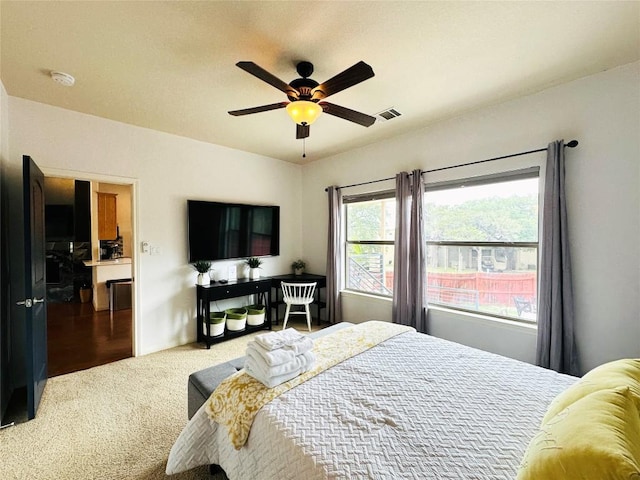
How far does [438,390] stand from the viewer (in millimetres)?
1453

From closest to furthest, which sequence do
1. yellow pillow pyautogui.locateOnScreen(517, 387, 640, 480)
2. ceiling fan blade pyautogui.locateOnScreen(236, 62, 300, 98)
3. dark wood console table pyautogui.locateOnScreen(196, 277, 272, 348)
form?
1. yellow pillow pyautogui.locateOnScreen(517, 387, 640, 480)
2. ceiling fan blade pyautogui.locateOnScreen(236, 62, 300, 98)
3. dark wood console table pyautogui.locateOnScreen(196, 277, 272, 348)

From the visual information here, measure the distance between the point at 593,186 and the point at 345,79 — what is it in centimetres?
217

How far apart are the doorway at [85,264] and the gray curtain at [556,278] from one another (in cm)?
473

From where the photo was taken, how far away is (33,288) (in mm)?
2186

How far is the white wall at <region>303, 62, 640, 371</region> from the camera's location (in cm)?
213

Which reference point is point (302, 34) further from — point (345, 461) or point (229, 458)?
point (229, 458)

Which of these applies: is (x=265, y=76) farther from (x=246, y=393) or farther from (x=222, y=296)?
(x=222, y=296)

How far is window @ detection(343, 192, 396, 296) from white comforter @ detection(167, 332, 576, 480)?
7.03ft

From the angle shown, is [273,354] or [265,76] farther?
[265,76]

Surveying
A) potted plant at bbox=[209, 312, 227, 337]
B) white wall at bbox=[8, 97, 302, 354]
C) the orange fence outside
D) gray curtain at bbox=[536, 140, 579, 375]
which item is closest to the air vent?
gray curtain at bbox=[536, 140, 579, 375]

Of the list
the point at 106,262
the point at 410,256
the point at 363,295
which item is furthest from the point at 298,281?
the point at 106,262

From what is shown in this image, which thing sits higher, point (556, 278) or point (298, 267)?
point (556, 278)

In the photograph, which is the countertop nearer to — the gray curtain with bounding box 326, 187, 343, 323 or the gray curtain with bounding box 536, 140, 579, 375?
the gray curtain with bounding box 326, 187, 343, 323

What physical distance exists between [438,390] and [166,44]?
8.56 feet
